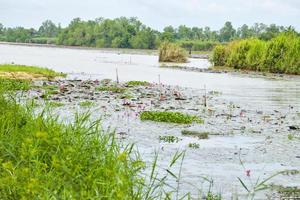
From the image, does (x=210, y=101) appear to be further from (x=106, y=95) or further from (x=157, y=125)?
(x=157, y=125)

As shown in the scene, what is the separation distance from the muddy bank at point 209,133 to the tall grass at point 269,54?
853 inches

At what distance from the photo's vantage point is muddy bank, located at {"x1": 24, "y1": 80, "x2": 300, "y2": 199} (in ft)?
33.6

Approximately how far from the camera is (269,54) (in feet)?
152

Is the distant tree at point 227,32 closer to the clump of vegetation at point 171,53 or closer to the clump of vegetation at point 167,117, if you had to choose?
the clump of vegetation at point 171,53

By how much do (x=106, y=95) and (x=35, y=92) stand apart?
2.81m

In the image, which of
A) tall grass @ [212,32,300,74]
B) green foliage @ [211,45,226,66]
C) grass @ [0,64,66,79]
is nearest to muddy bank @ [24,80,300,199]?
grass @ [0,64,66,79]

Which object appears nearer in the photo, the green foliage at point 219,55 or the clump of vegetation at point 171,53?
the green foliage at point 219,55

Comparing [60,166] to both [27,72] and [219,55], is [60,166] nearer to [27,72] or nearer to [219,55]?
[27,72]

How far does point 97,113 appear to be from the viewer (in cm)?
1773

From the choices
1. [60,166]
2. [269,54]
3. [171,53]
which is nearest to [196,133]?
[60,166]

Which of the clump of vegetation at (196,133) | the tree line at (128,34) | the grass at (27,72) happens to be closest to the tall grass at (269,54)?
the grass at (27,72)

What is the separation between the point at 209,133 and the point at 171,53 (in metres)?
49.7

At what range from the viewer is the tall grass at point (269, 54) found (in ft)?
149

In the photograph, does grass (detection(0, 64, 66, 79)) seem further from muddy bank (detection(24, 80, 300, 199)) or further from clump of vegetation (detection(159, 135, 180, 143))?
clump of vegetation (detection(159, 135, 180, 143))
